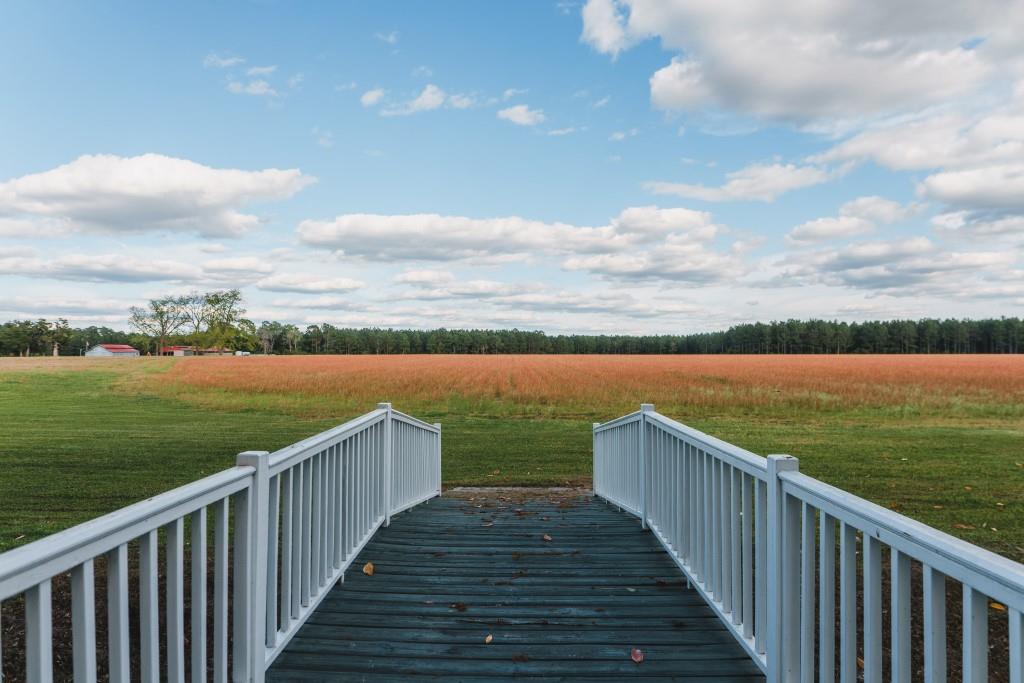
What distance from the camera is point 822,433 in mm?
14258

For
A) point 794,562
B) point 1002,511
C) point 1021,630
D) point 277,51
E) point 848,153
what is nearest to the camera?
point 1021,630

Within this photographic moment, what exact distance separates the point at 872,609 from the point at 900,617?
19 centimetres

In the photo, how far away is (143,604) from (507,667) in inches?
72.0

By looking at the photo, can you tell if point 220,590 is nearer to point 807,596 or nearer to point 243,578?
point 243,578

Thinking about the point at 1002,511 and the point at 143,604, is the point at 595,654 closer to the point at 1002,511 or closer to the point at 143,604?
the point at 143,604

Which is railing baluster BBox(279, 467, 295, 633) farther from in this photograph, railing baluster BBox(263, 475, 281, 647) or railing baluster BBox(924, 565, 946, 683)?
railing baluster BBox(924, 565, 946, 683)

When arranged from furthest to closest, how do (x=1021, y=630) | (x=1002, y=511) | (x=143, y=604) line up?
1. (x=1002, y=511)
2. (x=143, y=604)
3. (x=1021, y=630)

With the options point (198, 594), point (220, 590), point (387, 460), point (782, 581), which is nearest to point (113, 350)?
point (387, 460)

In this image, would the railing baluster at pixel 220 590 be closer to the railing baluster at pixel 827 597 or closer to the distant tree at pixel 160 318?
the railing baluster at pixel 827 597

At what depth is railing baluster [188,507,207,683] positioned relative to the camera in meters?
2.05

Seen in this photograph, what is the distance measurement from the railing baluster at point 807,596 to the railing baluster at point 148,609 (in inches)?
92.2

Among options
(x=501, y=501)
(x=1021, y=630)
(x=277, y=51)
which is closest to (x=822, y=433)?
(x=501, y=501)

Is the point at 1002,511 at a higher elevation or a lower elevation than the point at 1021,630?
lower

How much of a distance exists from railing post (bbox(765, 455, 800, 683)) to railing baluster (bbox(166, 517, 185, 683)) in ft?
7.78
